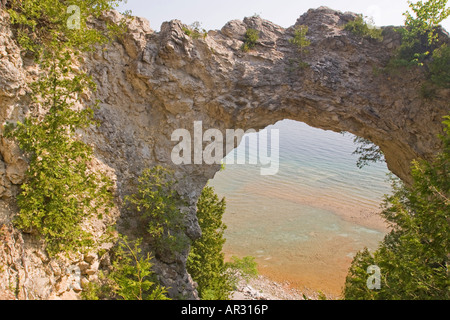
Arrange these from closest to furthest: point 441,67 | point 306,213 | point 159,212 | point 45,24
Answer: point 45,24 < point 159,212 < point 441,67 < point 306,213

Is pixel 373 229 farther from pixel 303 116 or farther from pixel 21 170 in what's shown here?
pixel 21 170

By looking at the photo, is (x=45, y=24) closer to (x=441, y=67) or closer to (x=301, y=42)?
(x=301, y=42)

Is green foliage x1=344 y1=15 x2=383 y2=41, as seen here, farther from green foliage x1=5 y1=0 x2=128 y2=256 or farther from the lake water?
green foliage x1=5 y1=0 x2=128 y2=256

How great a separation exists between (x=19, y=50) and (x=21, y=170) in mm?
2776

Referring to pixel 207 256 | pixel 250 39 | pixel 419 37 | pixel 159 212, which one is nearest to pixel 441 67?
pixel 419 37

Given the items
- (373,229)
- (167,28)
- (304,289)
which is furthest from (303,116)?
(373,229)

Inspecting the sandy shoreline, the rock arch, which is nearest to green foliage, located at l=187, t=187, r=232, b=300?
the rock arch

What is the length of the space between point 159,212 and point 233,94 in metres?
6.10

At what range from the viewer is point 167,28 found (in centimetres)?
1041

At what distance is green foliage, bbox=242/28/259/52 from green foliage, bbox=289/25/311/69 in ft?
5.70

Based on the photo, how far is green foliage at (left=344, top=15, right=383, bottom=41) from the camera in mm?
12055

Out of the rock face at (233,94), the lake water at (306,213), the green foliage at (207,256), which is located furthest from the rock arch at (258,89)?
the lake water at (306,213)

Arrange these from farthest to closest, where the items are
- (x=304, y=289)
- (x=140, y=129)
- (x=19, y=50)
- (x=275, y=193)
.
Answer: (x=275, y=193), (x=304, y=289), (x=140, y=129), (x=19, y=50)

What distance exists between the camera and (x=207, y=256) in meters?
12.3
